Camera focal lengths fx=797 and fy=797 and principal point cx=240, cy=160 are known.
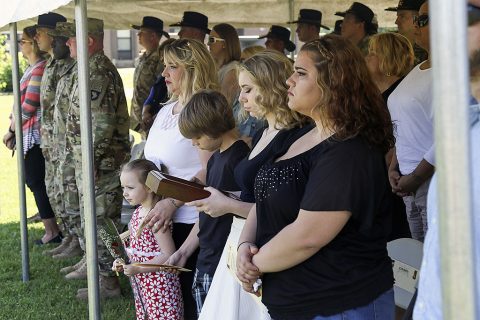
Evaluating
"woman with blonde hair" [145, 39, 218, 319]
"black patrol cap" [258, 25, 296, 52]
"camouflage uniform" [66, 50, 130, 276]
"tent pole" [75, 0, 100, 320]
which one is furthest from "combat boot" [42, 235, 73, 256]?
"tent pole" [75, 0, 100, 320]

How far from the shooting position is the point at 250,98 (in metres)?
3.17

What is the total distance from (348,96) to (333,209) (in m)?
0.38

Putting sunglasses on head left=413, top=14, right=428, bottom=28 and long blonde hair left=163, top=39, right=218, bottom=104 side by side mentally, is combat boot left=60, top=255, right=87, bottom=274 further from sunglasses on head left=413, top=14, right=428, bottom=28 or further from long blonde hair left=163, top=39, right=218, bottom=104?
sunglasses on head left=413, top=14, right=428, bottom=28

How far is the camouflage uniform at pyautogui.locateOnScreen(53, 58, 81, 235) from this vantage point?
5719mm

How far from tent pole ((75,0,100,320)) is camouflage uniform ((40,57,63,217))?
2761mm

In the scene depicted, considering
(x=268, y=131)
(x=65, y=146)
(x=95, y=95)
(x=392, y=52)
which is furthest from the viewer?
(x=65, y=146)

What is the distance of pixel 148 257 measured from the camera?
401 centimetres

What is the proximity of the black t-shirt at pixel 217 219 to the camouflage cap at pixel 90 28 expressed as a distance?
7.29 ft

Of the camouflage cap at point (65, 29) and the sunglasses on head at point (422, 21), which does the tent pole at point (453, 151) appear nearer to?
the sunglasses on head at point (422, 21)

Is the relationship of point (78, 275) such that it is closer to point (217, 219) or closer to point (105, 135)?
point (105, 135)

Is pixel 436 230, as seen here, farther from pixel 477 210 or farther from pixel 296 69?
pixel 296 69

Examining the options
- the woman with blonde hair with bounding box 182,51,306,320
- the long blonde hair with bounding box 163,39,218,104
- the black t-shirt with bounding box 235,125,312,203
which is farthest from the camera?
the long blonde hair with bounding box 163,39,218,104

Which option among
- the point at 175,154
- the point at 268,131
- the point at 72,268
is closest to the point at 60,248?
the point at 72,268

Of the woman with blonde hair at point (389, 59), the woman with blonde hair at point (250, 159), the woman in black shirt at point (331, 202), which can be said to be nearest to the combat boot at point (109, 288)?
the woman with blonde hair at point (389, 59)
